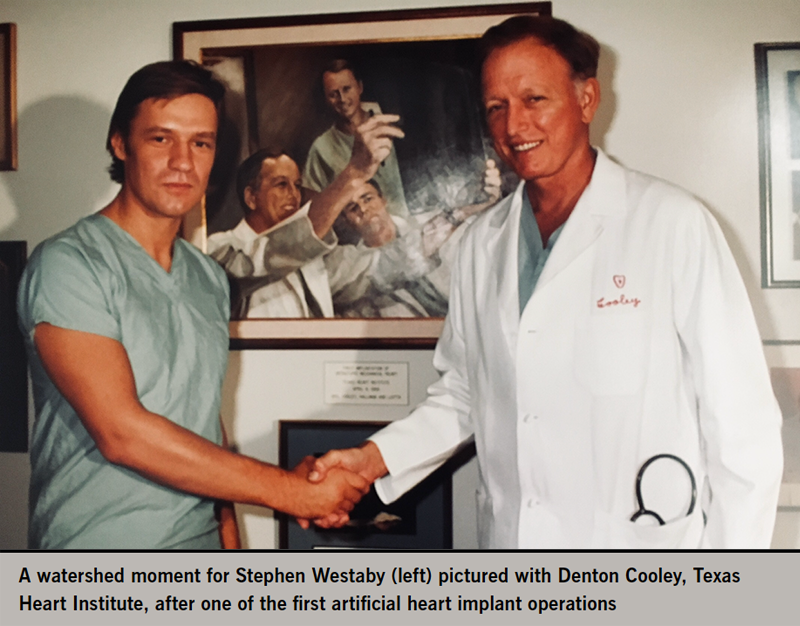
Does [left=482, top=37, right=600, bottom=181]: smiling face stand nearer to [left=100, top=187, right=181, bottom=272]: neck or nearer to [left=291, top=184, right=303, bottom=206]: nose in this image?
[left=291, top=184, right=303, bottom=206]: nose

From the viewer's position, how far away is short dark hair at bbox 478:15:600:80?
1.10 metres

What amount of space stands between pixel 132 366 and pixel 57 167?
457mm

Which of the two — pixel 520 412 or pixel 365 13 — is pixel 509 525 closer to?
pixel 520 412

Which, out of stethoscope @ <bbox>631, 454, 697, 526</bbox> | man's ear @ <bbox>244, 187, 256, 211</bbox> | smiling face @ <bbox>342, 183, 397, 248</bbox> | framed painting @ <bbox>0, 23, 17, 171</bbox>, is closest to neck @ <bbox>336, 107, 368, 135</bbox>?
smiling face @ <bbox>342, 183, 397, 248</bbox>

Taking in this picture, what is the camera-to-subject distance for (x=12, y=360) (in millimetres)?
1271

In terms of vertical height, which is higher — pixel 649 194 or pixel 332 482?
pixel 649 194

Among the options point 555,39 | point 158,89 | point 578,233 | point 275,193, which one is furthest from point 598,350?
point 158,89

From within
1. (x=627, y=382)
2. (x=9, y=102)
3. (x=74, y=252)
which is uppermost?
(x=9, y=102)

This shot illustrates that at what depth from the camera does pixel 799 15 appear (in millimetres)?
1123

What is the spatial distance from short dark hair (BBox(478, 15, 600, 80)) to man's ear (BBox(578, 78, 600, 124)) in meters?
0.01

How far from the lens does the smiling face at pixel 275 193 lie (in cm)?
123

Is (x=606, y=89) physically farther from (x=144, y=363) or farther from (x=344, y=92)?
(x=144, y=363)
